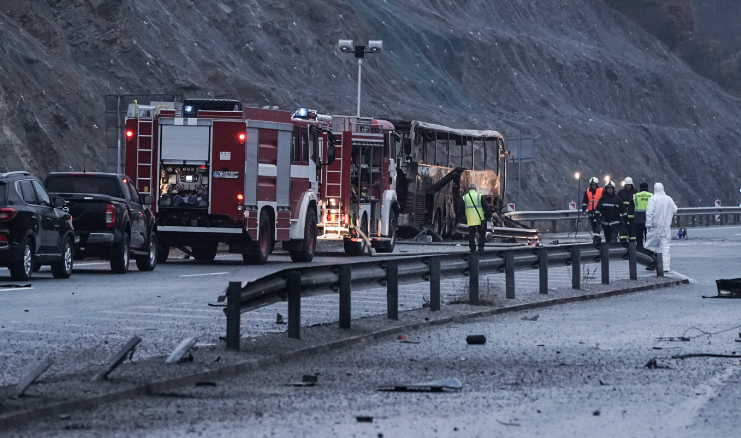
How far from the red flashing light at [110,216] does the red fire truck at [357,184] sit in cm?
611

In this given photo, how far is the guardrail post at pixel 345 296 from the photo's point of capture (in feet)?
46.8

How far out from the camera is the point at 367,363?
1197 centimetres

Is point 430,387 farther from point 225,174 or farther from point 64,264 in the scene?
point 225,174

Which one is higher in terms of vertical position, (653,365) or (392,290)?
(392,290)

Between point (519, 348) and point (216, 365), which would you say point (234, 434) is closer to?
point (216, 365)

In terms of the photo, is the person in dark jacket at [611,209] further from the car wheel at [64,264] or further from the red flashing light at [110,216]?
the car wheel at [64,264]

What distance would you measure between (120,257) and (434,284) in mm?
9151

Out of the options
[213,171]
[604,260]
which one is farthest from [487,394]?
[213,171]

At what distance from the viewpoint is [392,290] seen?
616 inches

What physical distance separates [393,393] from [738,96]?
9942 cm

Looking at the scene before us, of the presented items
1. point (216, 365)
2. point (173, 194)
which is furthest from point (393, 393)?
point (173, 194)

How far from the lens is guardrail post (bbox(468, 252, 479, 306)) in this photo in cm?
1805

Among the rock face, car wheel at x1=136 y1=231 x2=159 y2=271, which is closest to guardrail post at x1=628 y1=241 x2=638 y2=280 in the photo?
car wheel at x1=136 y1=231 x2=159 y2=271

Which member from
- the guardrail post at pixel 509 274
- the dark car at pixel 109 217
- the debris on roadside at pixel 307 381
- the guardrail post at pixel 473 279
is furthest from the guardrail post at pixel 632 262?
the debris on roadside at pixel 307 381
